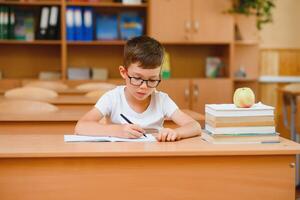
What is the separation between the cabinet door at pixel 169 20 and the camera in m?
5.67

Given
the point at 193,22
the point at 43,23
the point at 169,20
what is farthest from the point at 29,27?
the point at 193,22

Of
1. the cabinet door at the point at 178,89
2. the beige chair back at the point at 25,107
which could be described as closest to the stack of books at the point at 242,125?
the beige chair back at the point at 25,107

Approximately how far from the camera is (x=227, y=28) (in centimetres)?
575

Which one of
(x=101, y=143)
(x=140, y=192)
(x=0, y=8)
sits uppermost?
(x=0, y=8)

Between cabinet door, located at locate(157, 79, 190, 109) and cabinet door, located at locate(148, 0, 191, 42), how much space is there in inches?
17.8

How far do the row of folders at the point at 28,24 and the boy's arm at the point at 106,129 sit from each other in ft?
11.6

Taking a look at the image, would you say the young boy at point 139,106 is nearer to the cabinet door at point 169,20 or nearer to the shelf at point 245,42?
the cabinet door at point 169,20

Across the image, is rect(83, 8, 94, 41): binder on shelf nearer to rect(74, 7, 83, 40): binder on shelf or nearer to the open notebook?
rect(74, 7, 83, 40): binder on shelf

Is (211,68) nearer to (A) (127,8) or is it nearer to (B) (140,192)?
(A) (127,8)

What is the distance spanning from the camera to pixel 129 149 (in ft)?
5.64

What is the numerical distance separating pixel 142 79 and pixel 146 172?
528 mm

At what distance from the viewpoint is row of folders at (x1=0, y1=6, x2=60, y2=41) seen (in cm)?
553

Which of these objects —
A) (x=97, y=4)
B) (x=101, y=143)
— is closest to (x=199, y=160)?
(x=101, y=143)

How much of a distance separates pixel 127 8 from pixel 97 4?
0.50 metres
